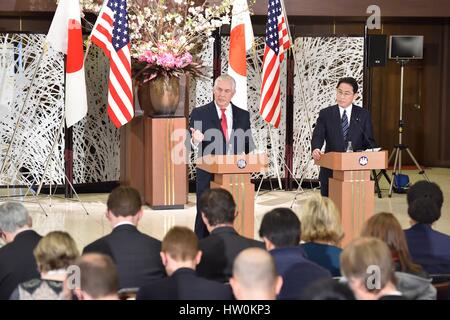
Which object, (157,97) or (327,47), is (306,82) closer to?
(327,47)

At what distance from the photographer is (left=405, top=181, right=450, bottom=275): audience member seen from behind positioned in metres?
5.13

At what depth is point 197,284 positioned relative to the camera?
4109 millimetres

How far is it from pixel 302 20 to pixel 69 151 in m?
4.48

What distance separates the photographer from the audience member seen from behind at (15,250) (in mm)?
4629

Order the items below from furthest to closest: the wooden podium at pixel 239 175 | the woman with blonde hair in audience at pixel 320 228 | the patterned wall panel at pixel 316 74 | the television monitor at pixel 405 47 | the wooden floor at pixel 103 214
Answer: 1. the television monitor at pixel 405 47
2. the patterned wall panel at pixel 316 74
3. the wooden floor at pixel 103 214
4. the wooden podium at pixel 239 175
5. the woman with blonde hair in audience at pixel 320 228

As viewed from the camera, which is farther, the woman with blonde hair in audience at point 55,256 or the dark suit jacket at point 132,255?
the dark suit jacket at point 132,255

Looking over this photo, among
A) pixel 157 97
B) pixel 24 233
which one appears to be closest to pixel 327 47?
pixel 157 97

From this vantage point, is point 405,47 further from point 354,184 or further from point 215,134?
point 215,134

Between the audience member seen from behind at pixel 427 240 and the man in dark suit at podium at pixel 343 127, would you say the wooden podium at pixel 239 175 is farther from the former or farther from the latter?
the audience member seen from behind at pixel 427 240

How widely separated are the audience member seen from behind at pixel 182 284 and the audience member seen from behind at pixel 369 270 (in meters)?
0.64

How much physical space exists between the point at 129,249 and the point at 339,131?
3599 millimetres

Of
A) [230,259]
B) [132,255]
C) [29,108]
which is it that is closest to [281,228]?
[230,259]

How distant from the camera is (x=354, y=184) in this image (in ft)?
24.1

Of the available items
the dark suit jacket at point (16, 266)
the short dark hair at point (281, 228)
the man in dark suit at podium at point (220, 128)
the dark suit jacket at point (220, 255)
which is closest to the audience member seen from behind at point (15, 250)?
the dark suit jacket at point (16, 266)
